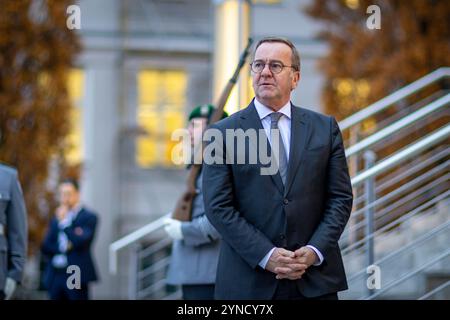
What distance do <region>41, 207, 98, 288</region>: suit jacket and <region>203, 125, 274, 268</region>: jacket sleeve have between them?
4.49 m

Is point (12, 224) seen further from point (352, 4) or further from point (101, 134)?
point (101, 134)

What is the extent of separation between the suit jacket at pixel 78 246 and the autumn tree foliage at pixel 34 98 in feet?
9.95

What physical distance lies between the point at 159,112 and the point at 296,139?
1138 centimetres

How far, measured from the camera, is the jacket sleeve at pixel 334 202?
3.73 meters

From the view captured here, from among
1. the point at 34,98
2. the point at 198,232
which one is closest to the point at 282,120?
the point at 198,232

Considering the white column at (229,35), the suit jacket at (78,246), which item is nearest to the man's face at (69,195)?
the suit jacket at (78,246)

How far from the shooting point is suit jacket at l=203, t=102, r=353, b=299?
12.2 ft

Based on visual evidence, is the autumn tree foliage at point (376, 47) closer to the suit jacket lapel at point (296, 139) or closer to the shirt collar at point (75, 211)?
the shirt collar at point (75, 211)

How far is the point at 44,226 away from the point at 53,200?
338 mm

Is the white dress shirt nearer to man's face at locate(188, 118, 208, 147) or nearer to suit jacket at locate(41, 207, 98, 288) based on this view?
man's face at locate(188, 118, 208, 147)

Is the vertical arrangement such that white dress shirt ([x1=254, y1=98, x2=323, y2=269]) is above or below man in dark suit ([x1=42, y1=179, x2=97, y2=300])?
above

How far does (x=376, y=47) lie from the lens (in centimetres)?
1084

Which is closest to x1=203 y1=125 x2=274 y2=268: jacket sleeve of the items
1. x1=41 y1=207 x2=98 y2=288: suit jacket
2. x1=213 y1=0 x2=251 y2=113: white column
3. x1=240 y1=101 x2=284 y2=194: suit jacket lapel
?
x1=240 y1=101 x2=284 y2=194: suit jacket lapel
